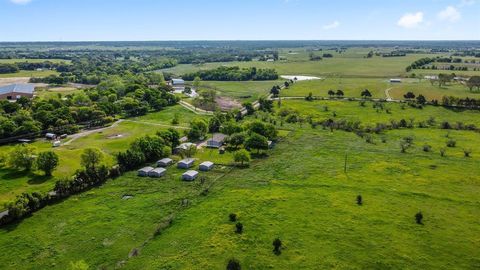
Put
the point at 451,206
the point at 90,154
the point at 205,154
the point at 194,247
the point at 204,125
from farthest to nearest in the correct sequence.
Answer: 1. the point at 204,125
2. the point at 205,154
3. the point at 90,154
4. the point at 451,206
5. the point at 194,247

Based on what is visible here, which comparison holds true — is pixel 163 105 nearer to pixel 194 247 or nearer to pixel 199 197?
pixel 199 197

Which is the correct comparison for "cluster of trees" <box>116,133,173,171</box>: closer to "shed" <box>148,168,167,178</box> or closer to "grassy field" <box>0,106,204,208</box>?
"grassy field" <box>0,106,204,208</box>

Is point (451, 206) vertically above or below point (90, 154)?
below

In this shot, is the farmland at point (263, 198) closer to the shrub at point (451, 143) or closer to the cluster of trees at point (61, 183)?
the shrub at point (451, 143)

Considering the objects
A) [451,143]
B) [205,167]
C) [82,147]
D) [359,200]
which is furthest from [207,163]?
[451,143]

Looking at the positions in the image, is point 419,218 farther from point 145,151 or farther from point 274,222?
point 145,151

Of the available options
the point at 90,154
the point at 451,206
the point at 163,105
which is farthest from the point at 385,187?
the point at 163,105

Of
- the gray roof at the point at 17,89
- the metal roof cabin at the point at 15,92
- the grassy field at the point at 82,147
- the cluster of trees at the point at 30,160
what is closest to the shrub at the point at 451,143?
→ the grassy field at the point at 82,147
